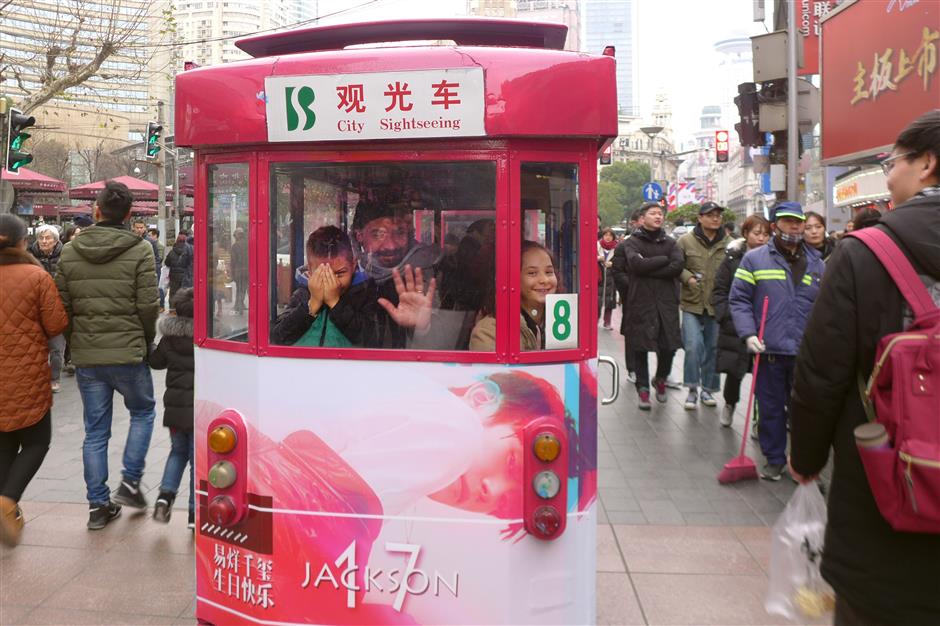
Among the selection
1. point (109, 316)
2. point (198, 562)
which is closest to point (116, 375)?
point (109, 316)

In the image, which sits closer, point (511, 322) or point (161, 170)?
point (511, 322)

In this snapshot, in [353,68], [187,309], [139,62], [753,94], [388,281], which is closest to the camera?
[353,68]

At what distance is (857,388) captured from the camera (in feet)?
7.60

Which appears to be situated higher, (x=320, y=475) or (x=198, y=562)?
(x=320, y=475)

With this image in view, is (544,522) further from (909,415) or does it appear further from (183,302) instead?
(183,302)

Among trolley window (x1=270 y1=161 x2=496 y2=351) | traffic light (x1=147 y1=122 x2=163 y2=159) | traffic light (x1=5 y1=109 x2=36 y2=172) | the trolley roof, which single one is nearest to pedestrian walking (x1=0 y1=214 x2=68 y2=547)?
the trolley roof

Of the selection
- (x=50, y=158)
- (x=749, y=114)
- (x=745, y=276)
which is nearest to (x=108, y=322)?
(x=745, y=276)

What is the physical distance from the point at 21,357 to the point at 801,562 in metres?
3.96

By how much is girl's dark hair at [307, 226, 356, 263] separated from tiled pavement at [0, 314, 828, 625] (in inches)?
76.6

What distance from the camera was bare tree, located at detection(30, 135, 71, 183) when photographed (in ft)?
137

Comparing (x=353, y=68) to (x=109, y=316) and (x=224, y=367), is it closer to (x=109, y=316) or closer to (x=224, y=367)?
(x=224, y=367)

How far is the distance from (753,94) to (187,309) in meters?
7.61

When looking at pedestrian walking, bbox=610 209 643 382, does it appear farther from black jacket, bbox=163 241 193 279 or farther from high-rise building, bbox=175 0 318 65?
high-rise building, bbox=175 0 318 65

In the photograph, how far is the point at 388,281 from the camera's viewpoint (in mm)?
3059
